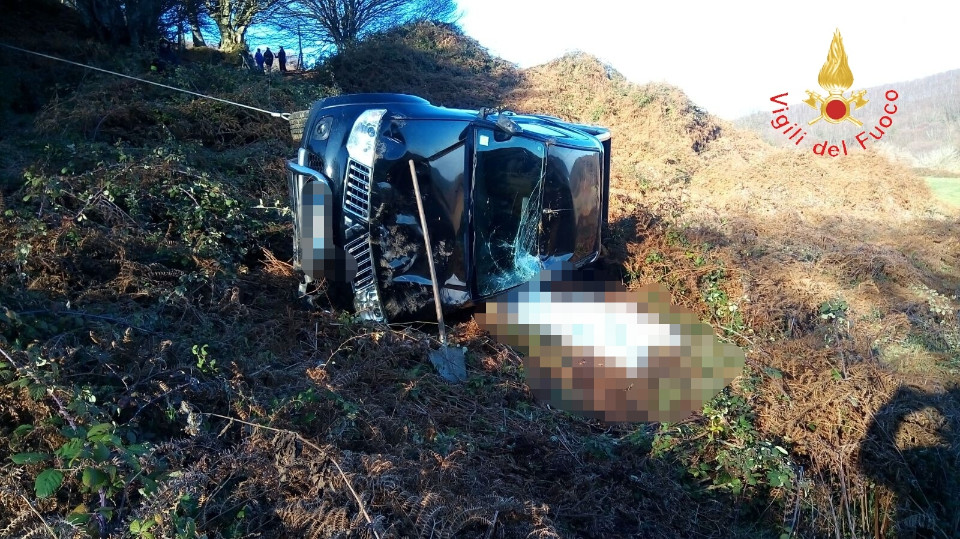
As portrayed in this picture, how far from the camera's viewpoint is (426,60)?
568 inches

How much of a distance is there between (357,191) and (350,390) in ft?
4.38

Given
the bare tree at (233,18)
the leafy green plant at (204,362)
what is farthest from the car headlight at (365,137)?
the bare tree at (233,18)

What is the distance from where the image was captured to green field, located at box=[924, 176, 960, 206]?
12078 millimetres

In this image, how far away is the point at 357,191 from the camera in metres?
3.91

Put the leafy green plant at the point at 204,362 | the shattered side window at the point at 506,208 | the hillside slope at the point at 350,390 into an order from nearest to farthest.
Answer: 1. the hillside slope at the point at 350,390
2. the leafy green plant at the point at 204,362
3. the shattered side window at the point at 506,208

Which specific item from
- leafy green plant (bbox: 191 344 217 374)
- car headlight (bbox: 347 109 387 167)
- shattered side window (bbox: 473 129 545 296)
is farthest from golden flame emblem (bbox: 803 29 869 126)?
leafy green plant (bbox: 191 344 217 374)

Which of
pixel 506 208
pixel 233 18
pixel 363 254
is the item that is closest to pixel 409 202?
pixel 363 254

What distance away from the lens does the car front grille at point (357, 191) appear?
3.89 m

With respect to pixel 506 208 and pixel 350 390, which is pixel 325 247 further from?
pixel 506 208

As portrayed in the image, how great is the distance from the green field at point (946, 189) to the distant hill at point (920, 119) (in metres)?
2.10

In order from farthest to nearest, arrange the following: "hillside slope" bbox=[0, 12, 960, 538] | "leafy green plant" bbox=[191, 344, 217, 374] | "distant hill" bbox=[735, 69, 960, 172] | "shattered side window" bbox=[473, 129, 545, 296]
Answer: "distant hill" bbox=[735, 69, 960, 172], "shattered side window" bbox=[473, 129, 545, 296], "leafy green plant" bbox=[191, 344, 217, 374], "hillside slope" bbox=[0, 12, 960, 538]

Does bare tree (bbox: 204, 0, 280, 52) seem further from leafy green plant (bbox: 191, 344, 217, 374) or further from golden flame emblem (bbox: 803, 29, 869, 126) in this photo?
leafy green plant (bbox: 191, 344, 217, 374)

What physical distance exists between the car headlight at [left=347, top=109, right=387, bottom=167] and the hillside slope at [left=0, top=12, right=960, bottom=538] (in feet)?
3.56

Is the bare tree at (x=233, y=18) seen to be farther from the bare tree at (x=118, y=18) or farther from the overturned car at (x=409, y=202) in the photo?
the overturned car at (x=409, y=202)
